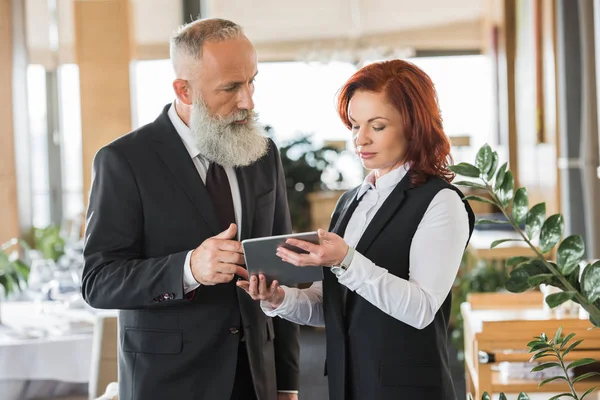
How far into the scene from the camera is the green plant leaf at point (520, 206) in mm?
1511

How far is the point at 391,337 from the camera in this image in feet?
6.73

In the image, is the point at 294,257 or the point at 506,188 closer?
the point at 506,188

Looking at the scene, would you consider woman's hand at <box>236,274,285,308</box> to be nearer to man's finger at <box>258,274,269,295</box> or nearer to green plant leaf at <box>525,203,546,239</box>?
man's finger at <box>258,274,269,295</box>

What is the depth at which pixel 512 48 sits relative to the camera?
9516mm

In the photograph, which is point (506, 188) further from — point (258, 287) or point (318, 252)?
point (258, 287)

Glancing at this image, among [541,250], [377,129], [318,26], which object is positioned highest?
[318,26]

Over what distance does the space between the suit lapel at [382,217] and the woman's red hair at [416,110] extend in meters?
0.04

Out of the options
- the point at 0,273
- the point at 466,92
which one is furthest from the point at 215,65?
the point at 466,92

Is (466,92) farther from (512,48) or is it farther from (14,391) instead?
(14,391)

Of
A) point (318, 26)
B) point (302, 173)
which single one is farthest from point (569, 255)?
point (318, 26)

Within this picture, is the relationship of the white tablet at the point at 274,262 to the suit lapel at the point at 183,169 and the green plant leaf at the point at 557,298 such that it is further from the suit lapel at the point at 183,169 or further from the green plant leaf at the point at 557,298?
the green plant leaf at the point at 557,298

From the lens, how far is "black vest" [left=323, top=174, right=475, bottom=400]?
2045mm

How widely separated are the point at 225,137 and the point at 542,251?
3.26 feet

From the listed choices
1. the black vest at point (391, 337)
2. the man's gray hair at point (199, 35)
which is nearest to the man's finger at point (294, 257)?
the black vest at point (391, 337)
